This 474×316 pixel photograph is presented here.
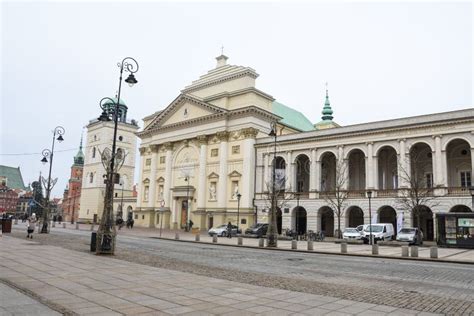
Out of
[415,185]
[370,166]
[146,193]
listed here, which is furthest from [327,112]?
[415,185]

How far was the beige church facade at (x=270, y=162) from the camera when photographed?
40.2 meters

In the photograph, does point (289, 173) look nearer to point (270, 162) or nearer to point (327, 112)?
point (270, 162)

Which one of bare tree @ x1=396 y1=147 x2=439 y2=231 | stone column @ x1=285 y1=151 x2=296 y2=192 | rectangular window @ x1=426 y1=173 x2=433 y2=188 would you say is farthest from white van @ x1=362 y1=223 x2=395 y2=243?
stone column @ x1=285 y1=151 x2=296 y2=192

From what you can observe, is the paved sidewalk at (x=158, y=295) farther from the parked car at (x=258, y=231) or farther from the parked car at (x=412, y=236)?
the parked car at (x=258, y=231)

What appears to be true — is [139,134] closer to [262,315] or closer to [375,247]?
[375,247]

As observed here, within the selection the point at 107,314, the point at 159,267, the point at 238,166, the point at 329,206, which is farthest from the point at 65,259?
the point at 238,166

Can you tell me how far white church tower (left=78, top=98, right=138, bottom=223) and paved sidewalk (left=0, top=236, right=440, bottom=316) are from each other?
72.1m

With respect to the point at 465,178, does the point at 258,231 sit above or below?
below

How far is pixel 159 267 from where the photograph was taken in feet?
47.3

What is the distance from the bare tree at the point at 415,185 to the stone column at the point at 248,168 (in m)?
18.4

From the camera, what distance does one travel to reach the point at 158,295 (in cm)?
902

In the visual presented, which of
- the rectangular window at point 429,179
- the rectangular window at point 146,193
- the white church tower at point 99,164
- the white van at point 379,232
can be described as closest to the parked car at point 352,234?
the white van at point 379,232

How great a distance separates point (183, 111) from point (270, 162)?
58.4 feet

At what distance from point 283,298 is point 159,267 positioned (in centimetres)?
655
